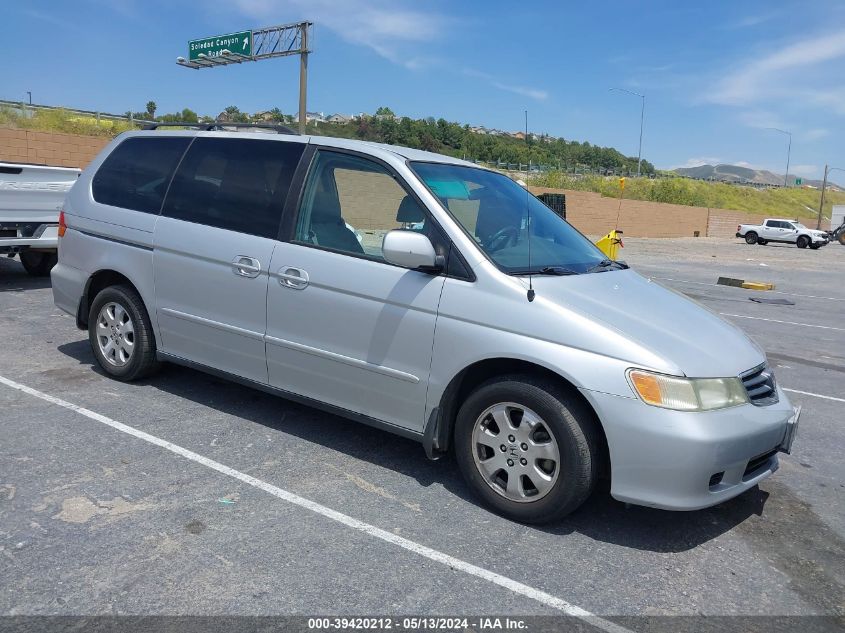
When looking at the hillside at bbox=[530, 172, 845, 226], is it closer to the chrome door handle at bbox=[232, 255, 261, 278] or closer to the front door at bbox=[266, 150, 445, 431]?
the front door at bbox=[266, 150, 445, 431]

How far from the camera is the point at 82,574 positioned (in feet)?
9.68

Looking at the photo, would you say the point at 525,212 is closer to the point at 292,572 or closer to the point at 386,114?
the point at 292,572

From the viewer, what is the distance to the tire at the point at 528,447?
3.41 meters

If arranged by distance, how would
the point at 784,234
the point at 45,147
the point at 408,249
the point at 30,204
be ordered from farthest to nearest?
the point at 784,234, the point at 45,147, the point at 30,204, the point at 408,249

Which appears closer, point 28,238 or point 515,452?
point 515,452

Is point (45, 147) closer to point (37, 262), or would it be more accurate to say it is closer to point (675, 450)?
point (37, 262)

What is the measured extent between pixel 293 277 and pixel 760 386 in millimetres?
2646

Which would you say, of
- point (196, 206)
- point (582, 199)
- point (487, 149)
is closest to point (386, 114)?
point (487, 149)

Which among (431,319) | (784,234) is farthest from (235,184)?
(784,234)

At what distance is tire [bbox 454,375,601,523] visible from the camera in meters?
3.41

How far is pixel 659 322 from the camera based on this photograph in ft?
12.0

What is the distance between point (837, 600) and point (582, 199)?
1517 inches

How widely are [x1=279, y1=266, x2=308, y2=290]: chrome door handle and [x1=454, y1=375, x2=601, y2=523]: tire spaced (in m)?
1.24

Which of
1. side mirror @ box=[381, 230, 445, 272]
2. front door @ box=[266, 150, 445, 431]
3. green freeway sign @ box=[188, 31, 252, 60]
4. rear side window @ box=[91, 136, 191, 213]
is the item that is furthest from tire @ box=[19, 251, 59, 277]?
green freeway sign @ box=[188, 31, 252, 60]
